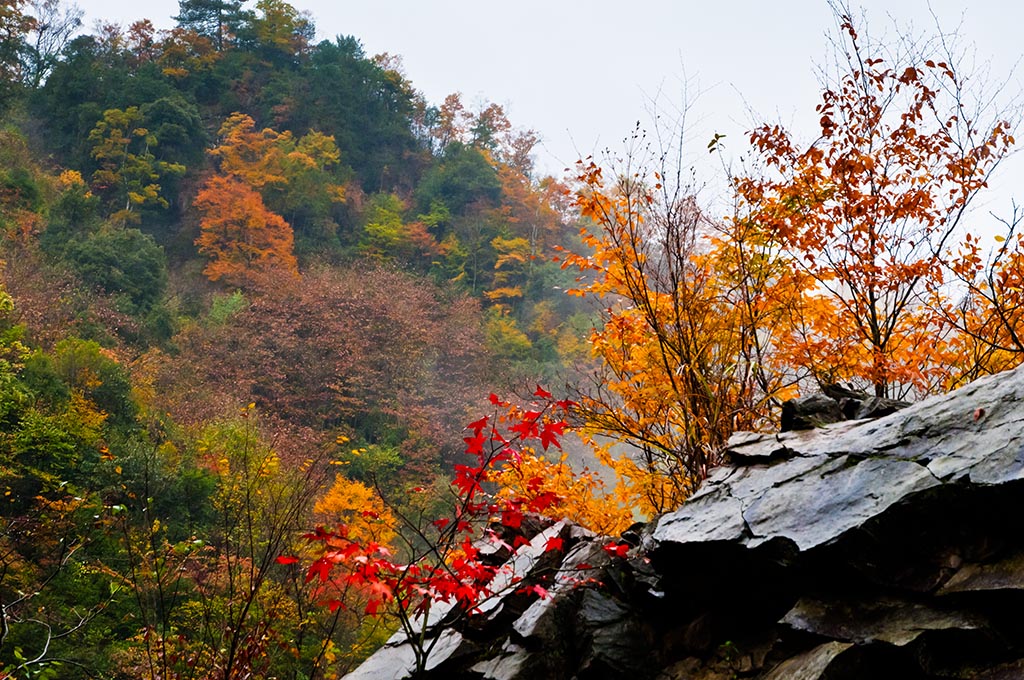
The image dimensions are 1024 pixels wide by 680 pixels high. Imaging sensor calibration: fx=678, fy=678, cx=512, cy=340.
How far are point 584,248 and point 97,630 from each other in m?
26.9

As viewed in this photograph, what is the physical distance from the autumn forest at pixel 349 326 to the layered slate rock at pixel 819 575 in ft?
1.56

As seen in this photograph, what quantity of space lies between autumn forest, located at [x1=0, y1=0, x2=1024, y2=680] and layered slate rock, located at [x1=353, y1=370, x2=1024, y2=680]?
48cm

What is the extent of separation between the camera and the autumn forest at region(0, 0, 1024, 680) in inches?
188

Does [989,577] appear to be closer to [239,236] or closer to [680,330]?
[680,330]

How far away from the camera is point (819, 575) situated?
110 inches

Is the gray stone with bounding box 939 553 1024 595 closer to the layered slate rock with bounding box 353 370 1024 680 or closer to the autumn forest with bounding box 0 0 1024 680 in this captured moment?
the layered slate rock with bounding box 353 370 1024 680

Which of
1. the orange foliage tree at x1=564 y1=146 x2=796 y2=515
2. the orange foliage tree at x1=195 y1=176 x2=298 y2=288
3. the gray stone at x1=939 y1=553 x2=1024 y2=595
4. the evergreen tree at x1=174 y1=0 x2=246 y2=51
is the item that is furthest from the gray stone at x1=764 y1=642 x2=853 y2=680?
the evergreen tree at x1=174 y1=0 x2=246 y2=51

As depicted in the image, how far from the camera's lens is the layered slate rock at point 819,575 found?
7.89 ft

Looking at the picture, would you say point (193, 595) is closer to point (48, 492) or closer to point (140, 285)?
point (48, 492)

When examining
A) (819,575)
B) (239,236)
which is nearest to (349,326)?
(239,236)

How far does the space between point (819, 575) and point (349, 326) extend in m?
18.8

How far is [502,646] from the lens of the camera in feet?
12.2

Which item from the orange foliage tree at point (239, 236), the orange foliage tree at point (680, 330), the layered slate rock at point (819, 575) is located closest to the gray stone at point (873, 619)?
the layered slate rock at point (819, 575)

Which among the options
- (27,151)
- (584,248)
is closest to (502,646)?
(27,151)
